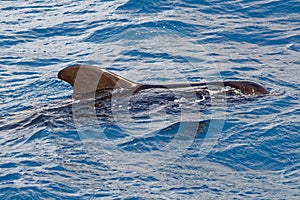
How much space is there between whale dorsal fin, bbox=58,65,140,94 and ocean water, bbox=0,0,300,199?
291 millimetres

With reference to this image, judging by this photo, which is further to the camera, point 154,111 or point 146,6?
point 146,6

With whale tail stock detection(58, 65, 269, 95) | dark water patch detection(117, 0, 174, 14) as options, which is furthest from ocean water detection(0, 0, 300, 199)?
whale tail stock detection(58, 65, 269, 95)

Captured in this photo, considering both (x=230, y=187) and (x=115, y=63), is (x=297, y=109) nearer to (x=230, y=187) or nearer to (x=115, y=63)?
(x=230, y=187)

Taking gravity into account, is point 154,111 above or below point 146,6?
below

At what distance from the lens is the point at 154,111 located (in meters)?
8.79

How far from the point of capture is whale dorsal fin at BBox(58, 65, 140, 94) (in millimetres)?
9031

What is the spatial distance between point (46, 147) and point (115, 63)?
4116 mm

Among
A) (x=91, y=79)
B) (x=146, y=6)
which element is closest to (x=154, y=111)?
(x=91, y=79)

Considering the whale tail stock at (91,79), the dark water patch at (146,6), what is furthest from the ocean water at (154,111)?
the whale tail stock at (91,79)

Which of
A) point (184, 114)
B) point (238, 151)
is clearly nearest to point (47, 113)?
point (184, 114)

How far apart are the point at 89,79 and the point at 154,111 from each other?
1.03 meters

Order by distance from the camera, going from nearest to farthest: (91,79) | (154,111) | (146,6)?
(154,111) → (91,79) → (146,6)

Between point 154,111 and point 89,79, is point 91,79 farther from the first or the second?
point 154,111

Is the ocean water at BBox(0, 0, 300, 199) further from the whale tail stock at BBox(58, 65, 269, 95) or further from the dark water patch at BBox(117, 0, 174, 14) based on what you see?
the whale tail stock at BBox(58, 65, 269, 95)
